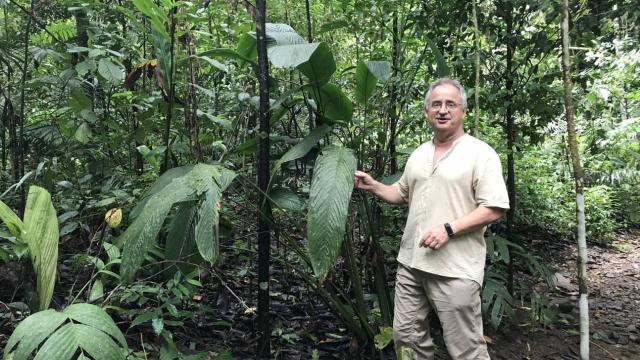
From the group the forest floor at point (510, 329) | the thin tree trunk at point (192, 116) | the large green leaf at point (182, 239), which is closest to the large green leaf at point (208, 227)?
the large green leaf at point (182, 239)

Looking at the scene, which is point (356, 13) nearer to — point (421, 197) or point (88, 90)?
point (421, 197)

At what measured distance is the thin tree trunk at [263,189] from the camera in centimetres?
219

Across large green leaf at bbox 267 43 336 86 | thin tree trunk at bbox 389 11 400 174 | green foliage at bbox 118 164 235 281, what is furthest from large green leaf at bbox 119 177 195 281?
thin tree trunk at bbox 389 11 400 174

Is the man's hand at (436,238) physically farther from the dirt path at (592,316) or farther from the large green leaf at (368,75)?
the dirt path at (592,316)

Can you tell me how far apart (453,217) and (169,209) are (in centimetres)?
118

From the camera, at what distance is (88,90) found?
3389mm

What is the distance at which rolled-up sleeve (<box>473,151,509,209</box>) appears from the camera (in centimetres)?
192

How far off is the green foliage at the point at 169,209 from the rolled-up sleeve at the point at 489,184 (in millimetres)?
1057

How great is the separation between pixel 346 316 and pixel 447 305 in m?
0.62

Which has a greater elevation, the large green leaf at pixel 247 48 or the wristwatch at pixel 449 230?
the large green leaf at pixel 247 48

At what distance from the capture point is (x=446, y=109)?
2.05 m

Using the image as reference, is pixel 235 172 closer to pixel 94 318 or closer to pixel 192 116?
pixel 192 116

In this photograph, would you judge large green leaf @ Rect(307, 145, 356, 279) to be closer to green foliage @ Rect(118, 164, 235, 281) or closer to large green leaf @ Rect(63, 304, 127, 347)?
green foliage @ Rect(118, 164, 235, 281)

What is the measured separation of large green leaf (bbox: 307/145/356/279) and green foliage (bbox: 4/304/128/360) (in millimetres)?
725
